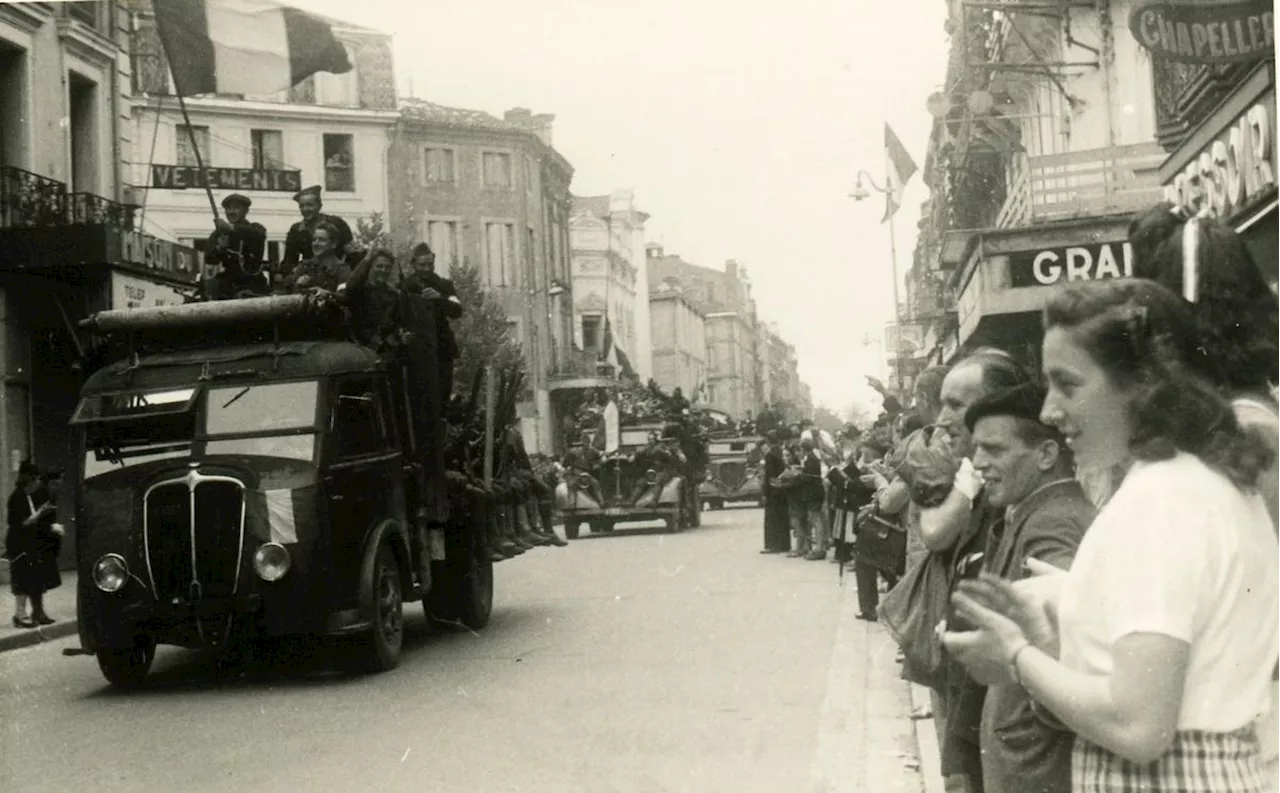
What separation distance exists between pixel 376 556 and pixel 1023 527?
6961 millimetres

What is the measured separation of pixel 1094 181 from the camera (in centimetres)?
1788

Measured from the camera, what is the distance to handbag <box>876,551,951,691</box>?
4176 mm

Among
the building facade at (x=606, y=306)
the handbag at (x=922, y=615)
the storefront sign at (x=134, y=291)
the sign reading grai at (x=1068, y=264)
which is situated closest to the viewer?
the handbag at (x=922, y=615)

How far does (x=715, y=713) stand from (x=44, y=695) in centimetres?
439

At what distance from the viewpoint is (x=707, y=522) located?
29.8m

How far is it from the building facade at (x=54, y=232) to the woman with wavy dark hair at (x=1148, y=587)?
58.1ft

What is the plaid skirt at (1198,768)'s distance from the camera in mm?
2301

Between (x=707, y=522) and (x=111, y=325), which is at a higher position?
(x=111, y=325)

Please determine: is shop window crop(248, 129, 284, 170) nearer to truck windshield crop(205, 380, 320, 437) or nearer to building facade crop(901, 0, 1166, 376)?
building facade crop(901, 0, 1166, 376)

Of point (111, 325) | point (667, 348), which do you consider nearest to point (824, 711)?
point (111, 325)

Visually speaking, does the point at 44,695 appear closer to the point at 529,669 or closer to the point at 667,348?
the point at 529,669

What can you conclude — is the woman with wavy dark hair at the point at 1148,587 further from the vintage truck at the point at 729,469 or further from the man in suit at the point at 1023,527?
the vintage truck at the point at 729,469

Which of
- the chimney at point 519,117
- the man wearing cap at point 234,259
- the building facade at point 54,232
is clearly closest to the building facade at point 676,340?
the building facade at point 54,232

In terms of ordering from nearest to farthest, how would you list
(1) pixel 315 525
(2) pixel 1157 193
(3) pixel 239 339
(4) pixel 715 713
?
(4) pixel 715 713, (1) pixel 315 525, (3) pixel 239 339, (2) pixel 1157 193
